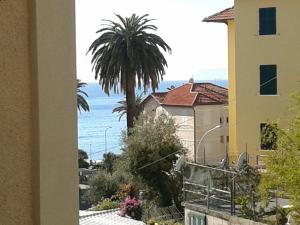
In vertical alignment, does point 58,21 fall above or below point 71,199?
above

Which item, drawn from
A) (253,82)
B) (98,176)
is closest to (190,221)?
(253,82)

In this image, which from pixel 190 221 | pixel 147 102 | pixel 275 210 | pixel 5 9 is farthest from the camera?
pixel 147 102

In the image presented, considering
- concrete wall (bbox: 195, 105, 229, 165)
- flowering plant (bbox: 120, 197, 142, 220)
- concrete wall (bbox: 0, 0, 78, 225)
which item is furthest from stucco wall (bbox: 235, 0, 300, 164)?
concrete wall (bbox: 0, 0, 78, 225)

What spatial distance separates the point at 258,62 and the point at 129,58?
7220 millimetres

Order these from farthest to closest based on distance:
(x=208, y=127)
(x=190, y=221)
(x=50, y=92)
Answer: (x=208, y=127)
(x=190, y=221)
(x=50, y=92)

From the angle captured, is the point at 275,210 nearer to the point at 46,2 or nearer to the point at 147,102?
the point at 46,2

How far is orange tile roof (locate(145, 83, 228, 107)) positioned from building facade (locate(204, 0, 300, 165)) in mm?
10635

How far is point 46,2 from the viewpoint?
2227mm

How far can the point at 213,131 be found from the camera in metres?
40.3

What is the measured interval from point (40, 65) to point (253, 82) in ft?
93.8

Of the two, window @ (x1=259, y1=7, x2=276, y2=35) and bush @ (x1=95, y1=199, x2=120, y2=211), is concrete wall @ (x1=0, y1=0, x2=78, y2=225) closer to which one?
bush @ (x1=95, y1=199, x2=120, y2=211)

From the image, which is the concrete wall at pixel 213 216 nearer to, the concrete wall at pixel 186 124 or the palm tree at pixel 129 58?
the palm tree at pixel 129 58

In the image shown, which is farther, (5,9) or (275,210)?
(275,210)

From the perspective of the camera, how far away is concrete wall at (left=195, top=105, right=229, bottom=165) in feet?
130
